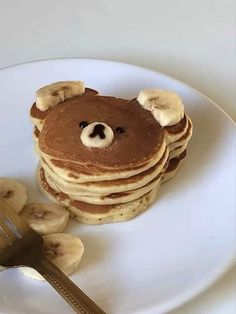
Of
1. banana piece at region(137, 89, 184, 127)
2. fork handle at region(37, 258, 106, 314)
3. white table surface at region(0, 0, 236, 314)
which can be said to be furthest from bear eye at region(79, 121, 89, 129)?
white table surface at region(0, 0, 236, 314)

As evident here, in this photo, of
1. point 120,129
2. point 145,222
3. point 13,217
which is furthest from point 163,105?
point 13,217

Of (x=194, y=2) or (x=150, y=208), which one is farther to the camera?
(x=194, y=2)

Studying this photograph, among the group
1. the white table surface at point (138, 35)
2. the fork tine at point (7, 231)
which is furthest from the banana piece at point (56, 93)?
the white table surface at point (138, 35)

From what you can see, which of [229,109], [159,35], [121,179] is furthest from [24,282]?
[159,35]

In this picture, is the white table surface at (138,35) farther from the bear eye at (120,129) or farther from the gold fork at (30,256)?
the gold fork at (30,256)

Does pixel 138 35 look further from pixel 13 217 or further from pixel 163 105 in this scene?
pixel 13 217

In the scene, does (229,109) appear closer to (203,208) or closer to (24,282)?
(203,208)
